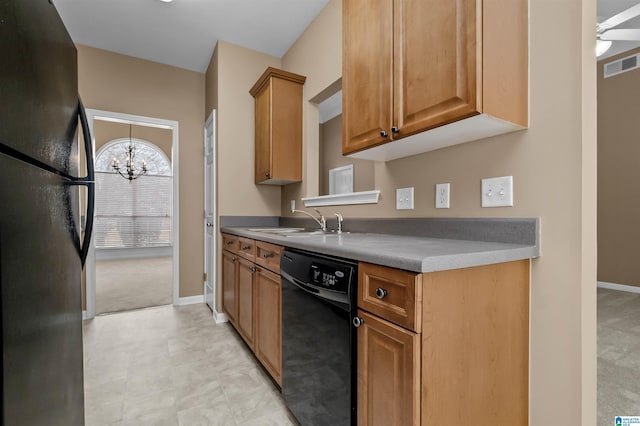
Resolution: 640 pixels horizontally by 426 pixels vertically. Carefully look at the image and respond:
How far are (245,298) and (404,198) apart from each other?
4.47 ft

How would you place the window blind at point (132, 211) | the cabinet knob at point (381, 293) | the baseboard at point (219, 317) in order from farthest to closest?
the window blind at point (132, 211), the baseboard at point (219, 317), the cabinet knob at point (381, 293)

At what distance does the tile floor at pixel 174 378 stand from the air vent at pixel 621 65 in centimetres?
541

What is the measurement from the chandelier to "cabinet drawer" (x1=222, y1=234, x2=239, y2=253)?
4678 mm

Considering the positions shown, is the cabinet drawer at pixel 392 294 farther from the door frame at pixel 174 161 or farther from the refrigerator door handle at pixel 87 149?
the door frame at pixel 174 161

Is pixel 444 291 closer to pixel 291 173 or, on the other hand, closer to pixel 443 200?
pixel 443 200

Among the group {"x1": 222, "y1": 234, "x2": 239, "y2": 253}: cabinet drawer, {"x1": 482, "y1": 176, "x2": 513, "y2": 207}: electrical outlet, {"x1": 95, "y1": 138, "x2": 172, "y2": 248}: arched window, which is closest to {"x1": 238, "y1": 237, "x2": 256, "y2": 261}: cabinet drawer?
{"x1": 222, "y1": 234, "x2": 239, "y2": 253}: cabinet drawer

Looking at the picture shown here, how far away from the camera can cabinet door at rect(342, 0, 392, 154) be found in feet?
4.39

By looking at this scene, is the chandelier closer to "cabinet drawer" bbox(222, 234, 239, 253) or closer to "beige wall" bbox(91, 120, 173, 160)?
"beige wall" bbox(91, 120, 173, 160)

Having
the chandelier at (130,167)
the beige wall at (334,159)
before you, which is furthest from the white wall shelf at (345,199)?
the chandelier at (130,167)

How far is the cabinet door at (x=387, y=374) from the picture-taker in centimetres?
81

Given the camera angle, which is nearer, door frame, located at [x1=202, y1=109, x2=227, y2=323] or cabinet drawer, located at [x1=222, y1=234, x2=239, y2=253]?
cabinet drawer, located at [x1=222, y1=234, x2=239, y2=253]

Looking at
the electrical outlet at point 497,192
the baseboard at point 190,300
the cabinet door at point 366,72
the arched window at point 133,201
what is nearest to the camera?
the electrical outlet at point 497,192

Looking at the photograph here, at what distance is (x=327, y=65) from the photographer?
2.45 meters

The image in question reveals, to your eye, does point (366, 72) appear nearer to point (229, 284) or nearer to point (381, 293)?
point (381, 293)
